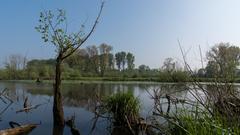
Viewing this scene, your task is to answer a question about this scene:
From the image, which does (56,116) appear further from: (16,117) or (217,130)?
(217,130)

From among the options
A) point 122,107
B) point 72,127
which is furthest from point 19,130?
point 122,107

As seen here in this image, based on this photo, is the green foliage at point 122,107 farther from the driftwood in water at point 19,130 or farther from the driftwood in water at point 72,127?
the driftwood in water at point 19,130

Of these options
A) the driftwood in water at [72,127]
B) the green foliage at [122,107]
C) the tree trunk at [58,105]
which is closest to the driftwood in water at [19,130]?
the tree trunk at [58,105]

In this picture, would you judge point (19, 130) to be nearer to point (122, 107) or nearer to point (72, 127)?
point (72, 127)

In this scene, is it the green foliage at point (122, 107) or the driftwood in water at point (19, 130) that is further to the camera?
the green foliage at point (122, 107)

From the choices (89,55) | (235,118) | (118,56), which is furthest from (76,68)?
(235,118)

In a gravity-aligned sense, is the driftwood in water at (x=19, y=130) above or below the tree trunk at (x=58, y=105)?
below

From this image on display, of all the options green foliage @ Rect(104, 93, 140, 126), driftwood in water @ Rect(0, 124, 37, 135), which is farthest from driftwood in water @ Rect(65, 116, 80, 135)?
green foliage @ Rect(104, 93, 140, 126)

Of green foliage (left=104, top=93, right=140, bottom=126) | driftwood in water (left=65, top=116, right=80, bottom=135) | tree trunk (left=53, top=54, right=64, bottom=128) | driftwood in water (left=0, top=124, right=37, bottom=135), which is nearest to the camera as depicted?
driftwood in water (left=0, top=124, right=37, bottom=135)

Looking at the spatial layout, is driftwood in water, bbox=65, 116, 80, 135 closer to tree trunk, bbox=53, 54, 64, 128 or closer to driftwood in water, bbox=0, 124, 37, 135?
tree trunk, bbox=53, 54, 64, 128

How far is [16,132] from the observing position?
11406mm

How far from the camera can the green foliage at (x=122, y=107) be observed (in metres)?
13.8

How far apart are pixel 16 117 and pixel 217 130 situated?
14644 mm

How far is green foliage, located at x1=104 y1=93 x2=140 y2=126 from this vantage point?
13.8 metres
